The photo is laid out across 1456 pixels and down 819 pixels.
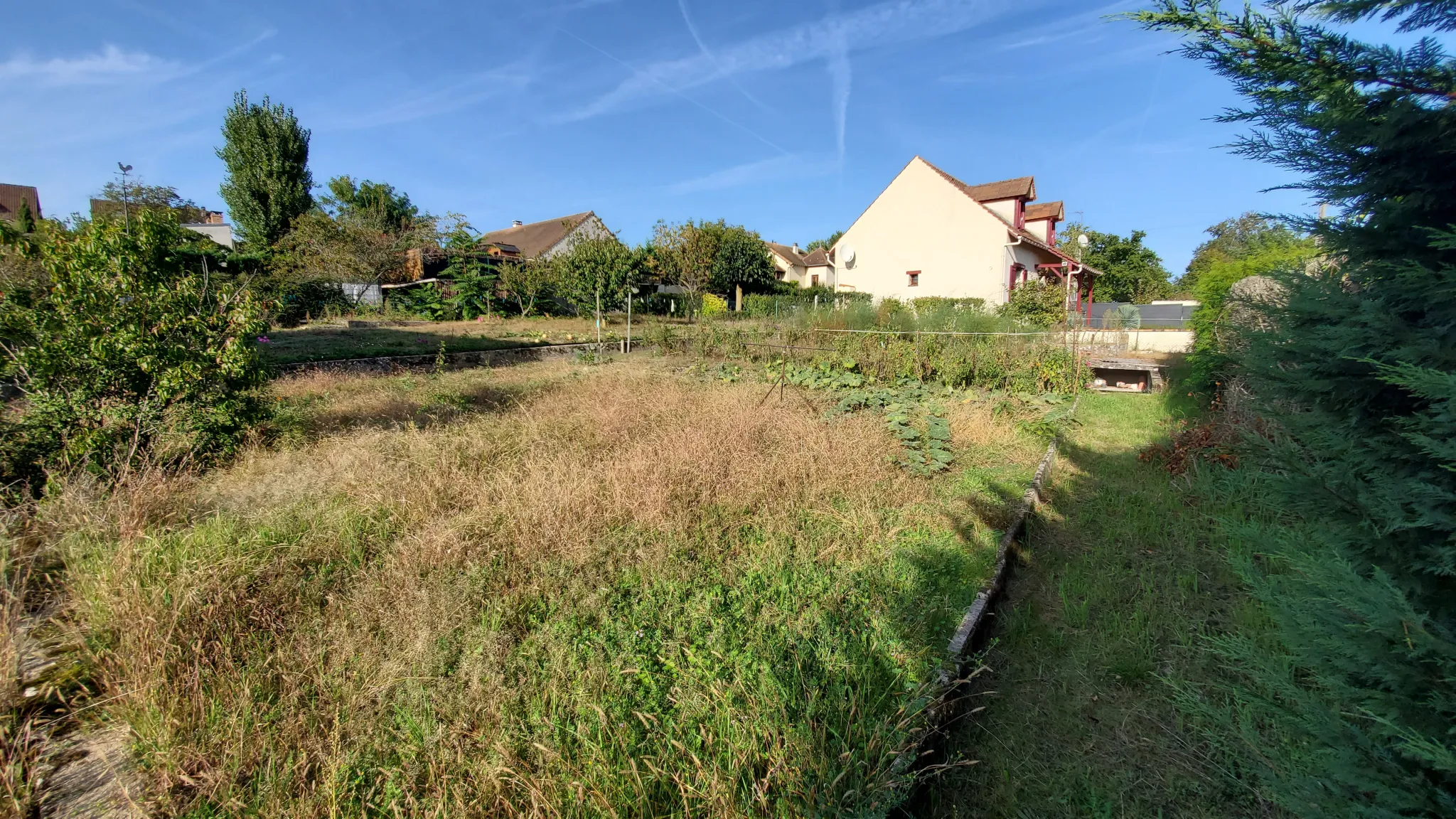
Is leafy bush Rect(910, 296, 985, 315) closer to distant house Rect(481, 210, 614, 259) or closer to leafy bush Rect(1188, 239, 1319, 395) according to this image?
leafy bush Rect(1188, 239, 1319, 395)

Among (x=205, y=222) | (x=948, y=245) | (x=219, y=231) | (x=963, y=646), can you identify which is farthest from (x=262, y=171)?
(x=963, y=646)

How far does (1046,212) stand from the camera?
23.8 meters

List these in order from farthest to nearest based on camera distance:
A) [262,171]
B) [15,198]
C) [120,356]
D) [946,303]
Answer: [15,198] → [262,171] → [946,303] → [120,356]

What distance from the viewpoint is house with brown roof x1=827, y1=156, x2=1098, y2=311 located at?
63.4ft

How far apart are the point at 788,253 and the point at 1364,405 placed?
43281 mm

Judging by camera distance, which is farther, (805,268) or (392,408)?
(805,268)

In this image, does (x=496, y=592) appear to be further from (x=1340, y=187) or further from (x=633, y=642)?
(x=1340, y=187)

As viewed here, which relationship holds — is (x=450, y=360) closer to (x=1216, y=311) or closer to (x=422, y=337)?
(x=422, y=337)

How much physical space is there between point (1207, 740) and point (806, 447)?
11.3 ft

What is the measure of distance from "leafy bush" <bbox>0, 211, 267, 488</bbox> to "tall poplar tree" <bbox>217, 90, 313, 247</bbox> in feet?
90.5

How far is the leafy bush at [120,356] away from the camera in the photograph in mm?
4227

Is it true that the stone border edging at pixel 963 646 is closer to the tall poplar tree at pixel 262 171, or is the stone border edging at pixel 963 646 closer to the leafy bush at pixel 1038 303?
the leafy bush at pixel 1038 303

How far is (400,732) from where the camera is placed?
7.08 ft

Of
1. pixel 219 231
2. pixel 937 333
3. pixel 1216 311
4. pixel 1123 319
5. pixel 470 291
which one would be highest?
pixel 219 231
